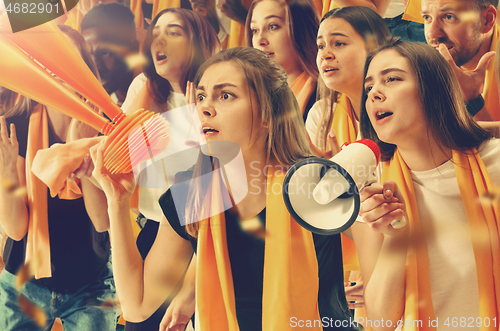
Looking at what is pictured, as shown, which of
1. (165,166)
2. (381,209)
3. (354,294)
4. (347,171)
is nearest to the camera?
(347,171)

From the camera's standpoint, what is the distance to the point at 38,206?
4.13 feet

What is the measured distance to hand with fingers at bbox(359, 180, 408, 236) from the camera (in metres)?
0.99

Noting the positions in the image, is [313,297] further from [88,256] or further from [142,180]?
[88,256]

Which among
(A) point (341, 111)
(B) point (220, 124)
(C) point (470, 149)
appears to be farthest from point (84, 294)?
(C) point (470, 149)

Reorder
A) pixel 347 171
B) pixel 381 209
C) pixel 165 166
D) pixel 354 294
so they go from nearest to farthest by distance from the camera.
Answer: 1. pixel 347 171
2. pixel 381 209
3. pixel 354 294
4. pixel 165 166

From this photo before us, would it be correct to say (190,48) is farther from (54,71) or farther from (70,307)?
(70,307)

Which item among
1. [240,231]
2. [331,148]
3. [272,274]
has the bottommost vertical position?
[272,274]

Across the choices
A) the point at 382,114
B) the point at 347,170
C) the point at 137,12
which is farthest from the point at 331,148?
the point at 137,12

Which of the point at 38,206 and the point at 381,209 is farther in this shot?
the point at 38,206

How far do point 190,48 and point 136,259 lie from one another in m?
0.67

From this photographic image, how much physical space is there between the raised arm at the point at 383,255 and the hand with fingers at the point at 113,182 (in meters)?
0.68

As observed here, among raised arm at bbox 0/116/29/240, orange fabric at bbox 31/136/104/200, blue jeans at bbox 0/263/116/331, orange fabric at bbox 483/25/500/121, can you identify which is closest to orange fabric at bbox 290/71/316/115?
orange fabric at bbox 483/25/500/121

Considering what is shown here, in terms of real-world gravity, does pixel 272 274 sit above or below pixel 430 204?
below

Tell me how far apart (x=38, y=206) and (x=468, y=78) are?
4.51ft
